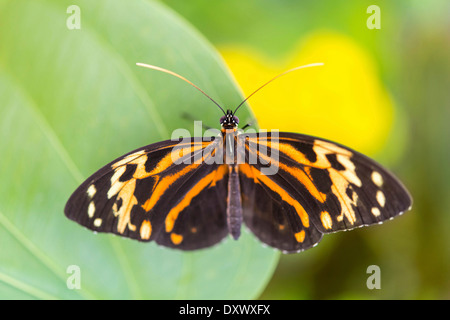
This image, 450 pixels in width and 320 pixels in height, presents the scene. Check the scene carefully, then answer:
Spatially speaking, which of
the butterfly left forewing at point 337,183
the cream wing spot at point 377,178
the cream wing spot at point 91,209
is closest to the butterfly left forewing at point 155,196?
the cream wing spot at point 91,209

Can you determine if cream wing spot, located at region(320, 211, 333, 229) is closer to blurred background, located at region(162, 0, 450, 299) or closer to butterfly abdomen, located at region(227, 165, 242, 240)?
butterfly abdomen, located at region(227, 165, 242, 240)

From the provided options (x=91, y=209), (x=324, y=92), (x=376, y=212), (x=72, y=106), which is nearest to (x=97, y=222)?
(x=91, y=209)

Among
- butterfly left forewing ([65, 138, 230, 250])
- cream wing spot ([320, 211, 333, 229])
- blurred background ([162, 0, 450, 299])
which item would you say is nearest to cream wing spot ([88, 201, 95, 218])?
butterfly left forewing ([65, 138, 230, 250])

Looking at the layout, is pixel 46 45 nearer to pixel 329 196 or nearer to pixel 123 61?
pixel 123 61

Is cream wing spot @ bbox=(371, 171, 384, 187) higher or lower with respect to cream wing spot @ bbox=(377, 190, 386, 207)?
higher

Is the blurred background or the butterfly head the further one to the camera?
the blurred background

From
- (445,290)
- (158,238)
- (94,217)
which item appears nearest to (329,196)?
(158,238)

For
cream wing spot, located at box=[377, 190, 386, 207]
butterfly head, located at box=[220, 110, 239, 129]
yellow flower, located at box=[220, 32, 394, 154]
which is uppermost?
yellow flower, located at box=[220, 32, 394, 154]

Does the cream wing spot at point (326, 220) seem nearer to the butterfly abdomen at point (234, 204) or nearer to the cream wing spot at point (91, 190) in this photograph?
the butterfly abdomen at point (234, 204)
